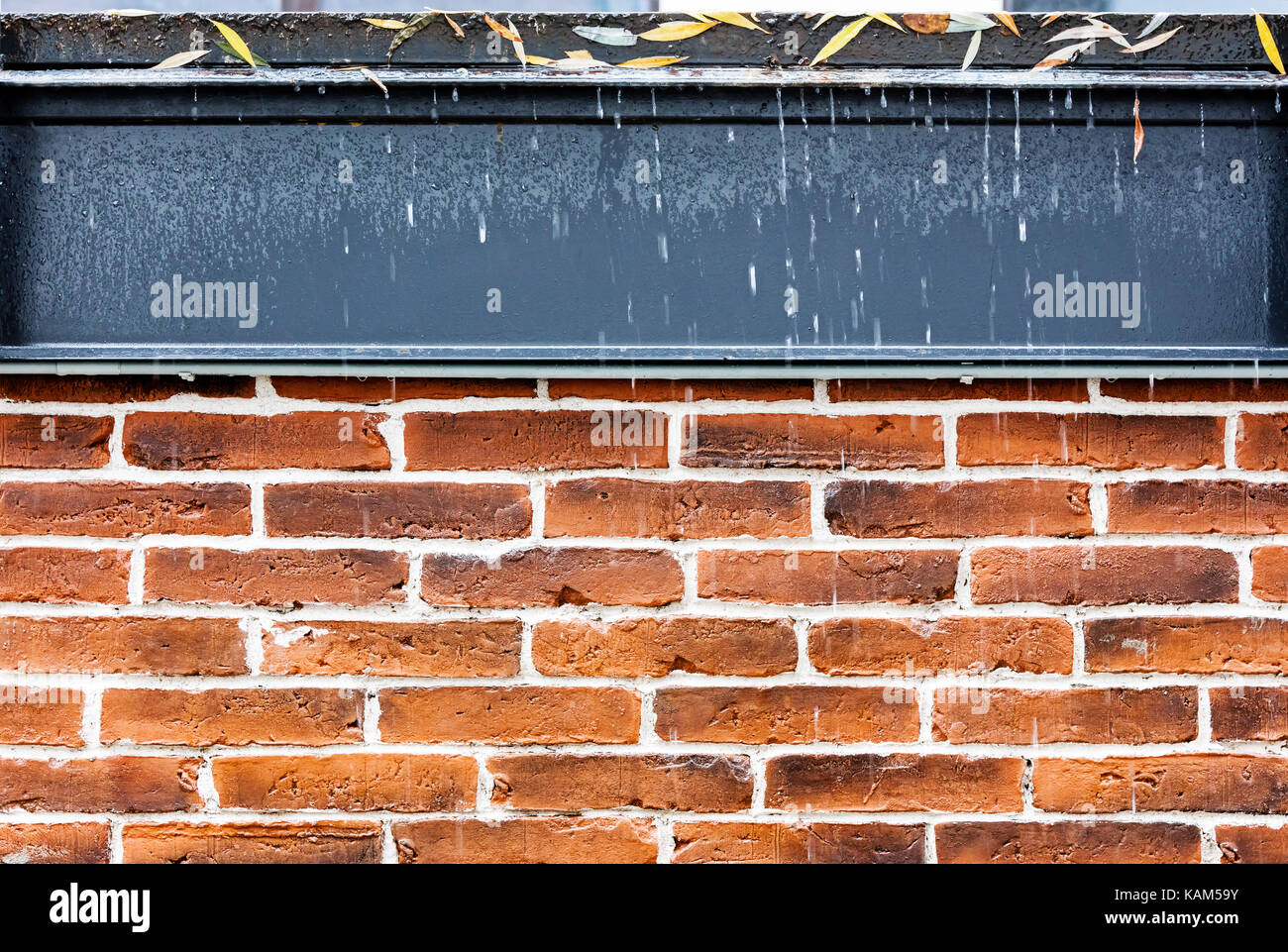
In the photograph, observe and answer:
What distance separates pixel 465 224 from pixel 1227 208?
3.50 ft


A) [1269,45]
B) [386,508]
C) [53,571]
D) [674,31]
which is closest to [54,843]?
[53,571]

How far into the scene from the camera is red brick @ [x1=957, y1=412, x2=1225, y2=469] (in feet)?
3.83

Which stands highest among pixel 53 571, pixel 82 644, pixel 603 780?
pixel 53 571

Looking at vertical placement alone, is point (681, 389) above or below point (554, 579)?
above

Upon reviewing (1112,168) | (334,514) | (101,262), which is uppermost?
(1112,168)

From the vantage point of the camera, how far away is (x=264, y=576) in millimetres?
1167

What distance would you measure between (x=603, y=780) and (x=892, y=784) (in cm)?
41

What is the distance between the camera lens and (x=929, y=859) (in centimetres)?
118

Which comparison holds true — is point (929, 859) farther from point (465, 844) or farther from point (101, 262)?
point (101, 262)

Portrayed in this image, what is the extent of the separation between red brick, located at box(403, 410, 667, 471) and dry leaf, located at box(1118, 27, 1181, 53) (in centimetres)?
82

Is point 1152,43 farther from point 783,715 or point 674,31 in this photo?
point 783,715

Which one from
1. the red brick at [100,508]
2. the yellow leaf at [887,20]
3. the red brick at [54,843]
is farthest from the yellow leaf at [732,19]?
the red brick at [54,843]

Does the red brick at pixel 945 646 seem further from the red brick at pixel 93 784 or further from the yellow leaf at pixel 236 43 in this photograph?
the yellow leaf at pixel 236 43
